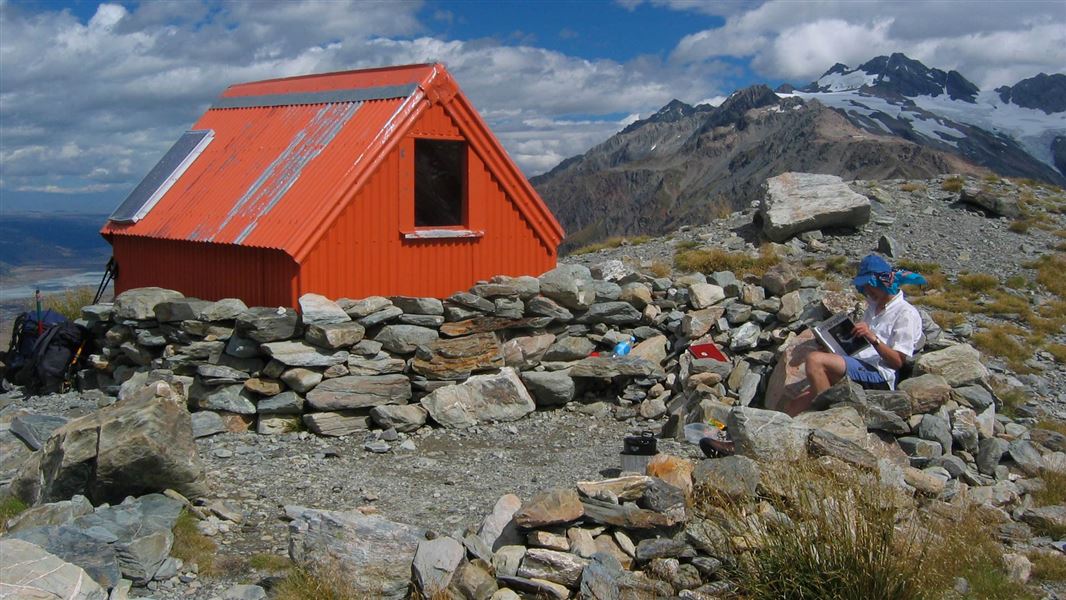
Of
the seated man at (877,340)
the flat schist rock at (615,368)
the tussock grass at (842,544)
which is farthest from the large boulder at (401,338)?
the tussock grass at (842,544)

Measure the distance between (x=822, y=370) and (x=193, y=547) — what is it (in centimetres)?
555

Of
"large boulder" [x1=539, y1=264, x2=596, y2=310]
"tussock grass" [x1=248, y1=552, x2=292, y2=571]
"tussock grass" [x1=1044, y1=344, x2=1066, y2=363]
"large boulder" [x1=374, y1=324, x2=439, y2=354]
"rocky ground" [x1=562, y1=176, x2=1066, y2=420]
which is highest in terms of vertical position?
"rocky ground" [x1=562, y1=176, x2=1066, y2=420]

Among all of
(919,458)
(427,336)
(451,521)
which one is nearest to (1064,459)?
(919,458)

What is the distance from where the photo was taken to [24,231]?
158625mm

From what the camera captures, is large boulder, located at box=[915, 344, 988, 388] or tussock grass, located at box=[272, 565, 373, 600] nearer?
tussock grass, located at box=[272, 565, 373, 600]

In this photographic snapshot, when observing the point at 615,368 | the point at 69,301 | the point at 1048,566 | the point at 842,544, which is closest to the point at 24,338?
the point at 69,301

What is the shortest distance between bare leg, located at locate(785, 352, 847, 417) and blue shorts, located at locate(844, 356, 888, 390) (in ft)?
0.42

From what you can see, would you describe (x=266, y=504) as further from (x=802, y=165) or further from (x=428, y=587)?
(x=802, y=165)

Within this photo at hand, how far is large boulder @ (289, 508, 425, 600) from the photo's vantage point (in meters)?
6.23

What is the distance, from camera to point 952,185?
72.4 ft

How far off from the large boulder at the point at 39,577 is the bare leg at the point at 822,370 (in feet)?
20.0

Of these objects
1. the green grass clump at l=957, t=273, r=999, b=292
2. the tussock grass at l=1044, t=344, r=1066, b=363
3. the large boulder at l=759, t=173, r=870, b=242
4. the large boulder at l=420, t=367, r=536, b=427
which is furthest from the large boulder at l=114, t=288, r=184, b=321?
the green grass clump at l=957, t=273, r=999, b=292

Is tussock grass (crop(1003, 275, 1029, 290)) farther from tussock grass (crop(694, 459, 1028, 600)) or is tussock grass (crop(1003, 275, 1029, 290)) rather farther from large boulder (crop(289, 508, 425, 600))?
large boulder (crop(289, 508, 425, 600))

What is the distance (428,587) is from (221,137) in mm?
10134
